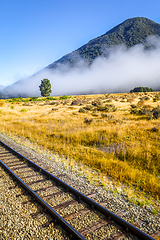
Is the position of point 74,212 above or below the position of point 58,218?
below

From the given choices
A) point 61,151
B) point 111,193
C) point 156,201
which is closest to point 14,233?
point 111,193

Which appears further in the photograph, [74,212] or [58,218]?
[74,212]

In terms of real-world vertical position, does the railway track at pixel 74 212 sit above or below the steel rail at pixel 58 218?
below

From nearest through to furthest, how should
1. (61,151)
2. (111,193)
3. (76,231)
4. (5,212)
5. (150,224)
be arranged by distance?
(76,231) < (150,224) < (5,212) < (111,193) < (61,151)

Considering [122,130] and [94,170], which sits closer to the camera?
[94,170]

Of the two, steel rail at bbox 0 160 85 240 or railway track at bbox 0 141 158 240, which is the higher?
steel rail at bbox 0 160 85 240

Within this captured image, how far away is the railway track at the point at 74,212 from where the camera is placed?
13.3 ft

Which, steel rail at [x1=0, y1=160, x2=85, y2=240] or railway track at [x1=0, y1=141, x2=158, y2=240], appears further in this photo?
railway track at [x1=0, y1=141, x2=158, y2=240]

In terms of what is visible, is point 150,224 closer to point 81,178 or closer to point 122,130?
point 81,178

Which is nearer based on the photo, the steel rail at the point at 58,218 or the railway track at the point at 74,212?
the steel rail at the point at 58,218

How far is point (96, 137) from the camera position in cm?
1316

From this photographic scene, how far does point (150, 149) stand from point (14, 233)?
851 cm

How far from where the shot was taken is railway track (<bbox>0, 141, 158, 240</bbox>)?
404 centimetres

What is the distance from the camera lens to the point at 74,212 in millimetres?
4805
